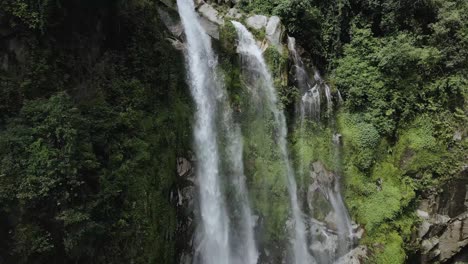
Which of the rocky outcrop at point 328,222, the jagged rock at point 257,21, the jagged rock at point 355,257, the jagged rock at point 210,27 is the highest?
the jagged rock at point 257,21

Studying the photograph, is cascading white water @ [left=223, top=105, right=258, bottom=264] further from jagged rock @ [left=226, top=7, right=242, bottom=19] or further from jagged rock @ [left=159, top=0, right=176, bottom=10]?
jagged rock @ [left=226, top=7, right=242, bottom=19]

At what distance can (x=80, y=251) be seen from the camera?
681cm

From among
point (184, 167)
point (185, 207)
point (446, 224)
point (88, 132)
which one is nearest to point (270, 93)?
point (184, 167)

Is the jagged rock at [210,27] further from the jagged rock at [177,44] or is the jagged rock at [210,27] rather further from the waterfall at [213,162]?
the jagged rock at [177,44]

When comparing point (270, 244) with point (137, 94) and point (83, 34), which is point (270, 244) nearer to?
point (137, 94)

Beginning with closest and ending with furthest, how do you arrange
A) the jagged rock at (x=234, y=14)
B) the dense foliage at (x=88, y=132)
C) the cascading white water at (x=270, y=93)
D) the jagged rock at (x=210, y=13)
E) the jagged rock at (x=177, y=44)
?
the dense foliage at (x=88, y=132), the jagged rock at (x=177, y=44), the cascading white water at (x=270, y=93), the jagged rock at (x=210, y=13), the jagged rock at (x=234, y=14)

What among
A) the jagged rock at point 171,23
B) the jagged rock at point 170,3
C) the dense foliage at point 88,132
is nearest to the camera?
the dense foliage at point 88,132

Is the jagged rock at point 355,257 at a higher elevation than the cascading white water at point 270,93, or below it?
below

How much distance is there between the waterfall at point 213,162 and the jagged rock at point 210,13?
1243 millimetres

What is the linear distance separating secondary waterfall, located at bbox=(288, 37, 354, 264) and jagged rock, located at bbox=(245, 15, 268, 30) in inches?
40.6

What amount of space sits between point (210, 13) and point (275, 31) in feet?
7.36

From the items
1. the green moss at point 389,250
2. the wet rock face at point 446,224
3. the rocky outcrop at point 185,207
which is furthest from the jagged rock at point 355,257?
the rocky outcrop at point 185,207

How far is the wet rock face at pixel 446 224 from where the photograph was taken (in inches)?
457

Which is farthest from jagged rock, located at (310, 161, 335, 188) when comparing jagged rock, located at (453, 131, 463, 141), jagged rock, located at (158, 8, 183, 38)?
jagged rock, located at (158, 8, 183, 38)
